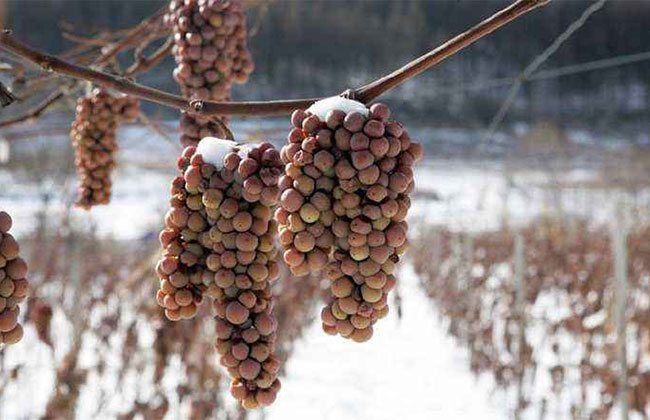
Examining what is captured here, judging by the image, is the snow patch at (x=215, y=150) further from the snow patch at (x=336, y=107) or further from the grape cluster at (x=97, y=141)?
the grape cluster at (x=97, y=141)

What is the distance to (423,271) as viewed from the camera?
658 centimetres

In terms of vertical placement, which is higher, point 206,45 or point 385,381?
point 206,45

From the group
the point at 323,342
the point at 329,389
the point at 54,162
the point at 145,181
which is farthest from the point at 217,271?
the point at 145,181

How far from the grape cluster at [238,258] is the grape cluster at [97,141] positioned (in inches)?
13.7

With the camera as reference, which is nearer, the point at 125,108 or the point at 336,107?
the point at 336,107

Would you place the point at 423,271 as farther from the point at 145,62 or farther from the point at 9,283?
the point at 9,283

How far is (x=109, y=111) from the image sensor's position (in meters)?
0.74

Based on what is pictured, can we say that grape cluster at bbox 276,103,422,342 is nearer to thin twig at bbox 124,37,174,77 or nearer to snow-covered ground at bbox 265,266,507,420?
thin twig at bbox 124,37,174,77

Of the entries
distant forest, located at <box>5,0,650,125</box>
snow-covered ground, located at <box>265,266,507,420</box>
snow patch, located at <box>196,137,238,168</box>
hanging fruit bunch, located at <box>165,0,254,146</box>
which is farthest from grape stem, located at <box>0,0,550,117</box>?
snow-covered ground, located at <box>265,266,507,420</box>

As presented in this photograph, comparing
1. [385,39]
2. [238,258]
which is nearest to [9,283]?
[238,258]

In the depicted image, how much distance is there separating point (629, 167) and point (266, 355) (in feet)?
22.6

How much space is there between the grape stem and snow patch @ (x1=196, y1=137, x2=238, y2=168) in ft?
0.05

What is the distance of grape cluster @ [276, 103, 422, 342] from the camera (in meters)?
0.35

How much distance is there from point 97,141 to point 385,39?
5.49 ft
